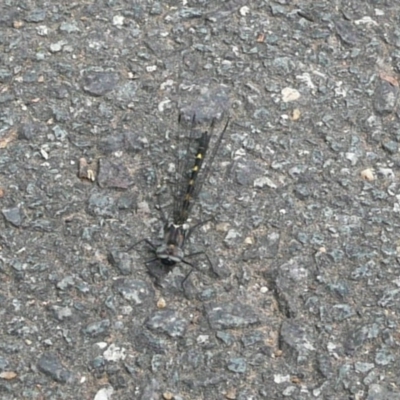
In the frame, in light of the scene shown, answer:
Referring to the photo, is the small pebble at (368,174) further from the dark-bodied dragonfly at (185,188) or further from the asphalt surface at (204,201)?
the dark-bodied dragonfly at (185,188)

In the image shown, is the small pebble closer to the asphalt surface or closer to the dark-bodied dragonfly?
the asphalt surface

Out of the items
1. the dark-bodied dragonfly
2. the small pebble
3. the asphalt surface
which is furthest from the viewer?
the small pebble

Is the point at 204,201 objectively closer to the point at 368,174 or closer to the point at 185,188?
the point at 185,188

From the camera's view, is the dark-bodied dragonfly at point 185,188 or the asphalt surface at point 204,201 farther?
the dark-bodied dragonfly at point 185,188

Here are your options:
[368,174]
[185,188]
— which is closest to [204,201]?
[185,188]

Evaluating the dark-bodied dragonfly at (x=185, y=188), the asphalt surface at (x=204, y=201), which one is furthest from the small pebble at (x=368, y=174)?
the dark-bodied dragonfly at (x=185, y=188)

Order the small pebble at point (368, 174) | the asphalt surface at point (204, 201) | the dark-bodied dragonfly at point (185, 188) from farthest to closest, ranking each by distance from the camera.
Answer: the small pebble at point (368, 174)
the dark-bodied dragonfly at point (185, 188)
the asphalt surface at point (204, 201)

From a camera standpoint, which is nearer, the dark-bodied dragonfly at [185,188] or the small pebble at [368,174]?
the dark-bodied dragonfly at [185,188]

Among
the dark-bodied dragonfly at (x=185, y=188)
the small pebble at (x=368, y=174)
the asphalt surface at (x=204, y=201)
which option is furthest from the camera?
the small pebble at (x=368, y=174)

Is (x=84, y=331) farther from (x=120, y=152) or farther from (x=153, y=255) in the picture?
(x=120, y=152)

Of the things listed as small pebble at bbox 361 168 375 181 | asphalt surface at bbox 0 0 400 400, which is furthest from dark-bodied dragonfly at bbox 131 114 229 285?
small pebble at bbox 361 168 375 181
